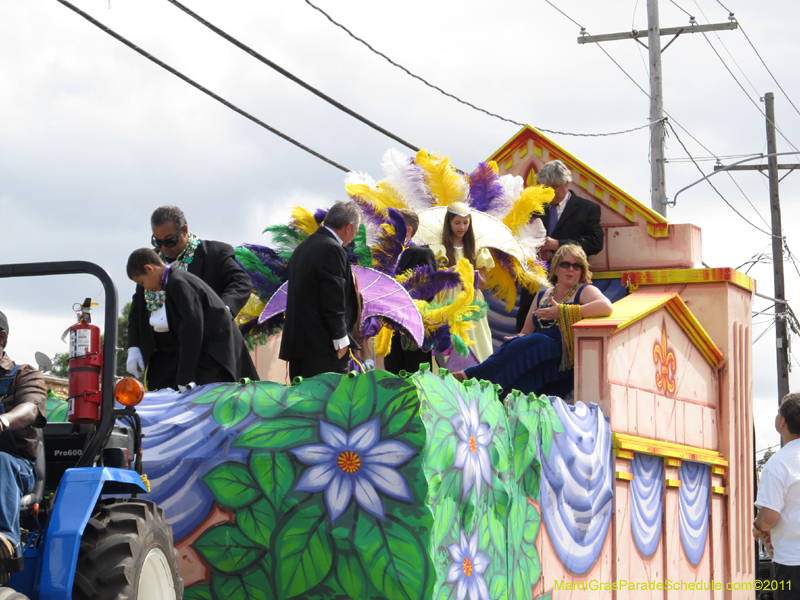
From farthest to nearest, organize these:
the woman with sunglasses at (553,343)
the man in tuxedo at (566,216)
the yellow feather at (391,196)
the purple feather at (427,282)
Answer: the man in tuxedo at (566,216) < the yellow feather at (391,196) < the purple feather at (427,282) < the woman with sunglasses at (553,343)

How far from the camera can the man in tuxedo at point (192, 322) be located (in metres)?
6.58

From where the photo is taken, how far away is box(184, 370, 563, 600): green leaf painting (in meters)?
5.27

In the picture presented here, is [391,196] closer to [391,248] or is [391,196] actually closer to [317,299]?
[391,248]

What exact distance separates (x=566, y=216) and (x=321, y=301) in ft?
15.1

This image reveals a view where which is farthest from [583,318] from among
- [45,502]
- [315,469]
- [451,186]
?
[45,502]

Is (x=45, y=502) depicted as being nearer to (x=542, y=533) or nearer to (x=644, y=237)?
(x=542, y=533)

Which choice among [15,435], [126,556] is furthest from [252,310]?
[126,556]

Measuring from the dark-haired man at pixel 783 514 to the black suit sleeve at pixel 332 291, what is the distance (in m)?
2.57

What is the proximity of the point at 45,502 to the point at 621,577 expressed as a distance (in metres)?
4.74

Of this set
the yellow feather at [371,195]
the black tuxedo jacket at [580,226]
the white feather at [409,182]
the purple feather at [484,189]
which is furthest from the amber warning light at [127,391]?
the black tuxedo jacket at [580,226]

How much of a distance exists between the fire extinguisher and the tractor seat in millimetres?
162

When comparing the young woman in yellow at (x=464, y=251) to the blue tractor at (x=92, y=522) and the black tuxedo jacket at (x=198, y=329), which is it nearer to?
the black tuxedo jacket at (x=198, y=329)

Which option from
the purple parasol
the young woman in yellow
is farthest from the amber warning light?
the young woman in yellow

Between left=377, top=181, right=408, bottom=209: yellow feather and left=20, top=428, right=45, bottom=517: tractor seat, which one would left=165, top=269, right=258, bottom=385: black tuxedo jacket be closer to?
left=20, top=428, right=45, bottom=517: tractor seat
